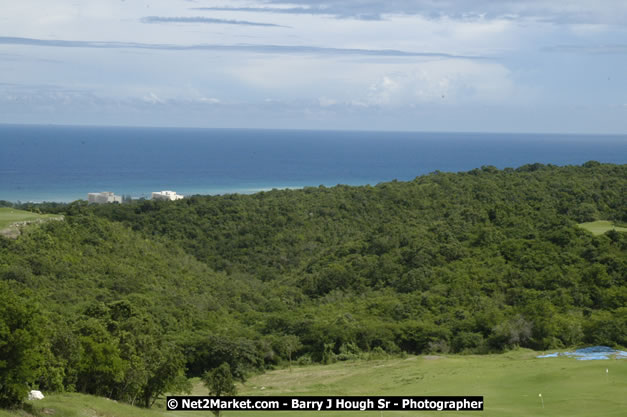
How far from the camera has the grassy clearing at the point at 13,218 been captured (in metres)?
41.9

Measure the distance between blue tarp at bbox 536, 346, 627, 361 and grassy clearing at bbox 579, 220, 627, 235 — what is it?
58.0 feet

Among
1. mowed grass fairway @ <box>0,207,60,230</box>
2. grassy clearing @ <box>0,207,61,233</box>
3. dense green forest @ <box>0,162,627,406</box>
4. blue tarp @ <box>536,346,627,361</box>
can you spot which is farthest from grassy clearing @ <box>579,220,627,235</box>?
mowed grass fairway @ <box>0,207,60,230</box>

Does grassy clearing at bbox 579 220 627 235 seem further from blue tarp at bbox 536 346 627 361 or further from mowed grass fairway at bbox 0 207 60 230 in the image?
mowed grass fairway at bbox 0 207 60 230

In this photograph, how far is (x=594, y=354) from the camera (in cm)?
2908

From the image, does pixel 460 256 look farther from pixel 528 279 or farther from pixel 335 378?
pixel 335 378

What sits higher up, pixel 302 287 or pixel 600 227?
pixel 600 227

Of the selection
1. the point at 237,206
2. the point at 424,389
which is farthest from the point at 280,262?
the point at 424,389

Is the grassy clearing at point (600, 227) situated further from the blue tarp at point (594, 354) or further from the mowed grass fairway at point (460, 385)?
the mowed grass fairway at point (460, 385)

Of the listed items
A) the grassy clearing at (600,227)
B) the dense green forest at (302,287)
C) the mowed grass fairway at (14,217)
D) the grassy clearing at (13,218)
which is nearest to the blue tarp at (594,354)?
the dense green forest at (302,287)

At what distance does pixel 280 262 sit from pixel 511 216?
22655 mm

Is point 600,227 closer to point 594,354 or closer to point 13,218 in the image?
point 594,354

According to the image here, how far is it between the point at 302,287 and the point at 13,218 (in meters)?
21.1

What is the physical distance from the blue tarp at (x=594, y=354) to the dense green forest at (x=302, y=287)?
1430 mm

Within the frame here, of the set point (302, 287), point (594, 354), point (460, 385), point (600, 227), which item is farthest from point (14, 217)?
point (600, 227)
